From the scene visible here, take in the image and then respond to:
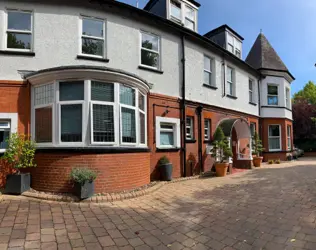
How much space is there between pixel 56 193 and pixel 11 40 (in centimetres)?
556

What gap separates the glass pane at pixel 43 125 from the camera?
293 inches

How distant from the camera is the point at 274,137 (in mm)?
19297

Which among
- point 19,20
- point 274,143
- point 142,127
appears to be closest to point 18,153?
point 142,127

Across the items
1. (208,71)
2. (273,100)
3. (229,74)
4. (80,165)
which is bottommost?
(80,165)

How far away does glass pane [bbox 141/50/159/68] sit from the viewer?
408 inches

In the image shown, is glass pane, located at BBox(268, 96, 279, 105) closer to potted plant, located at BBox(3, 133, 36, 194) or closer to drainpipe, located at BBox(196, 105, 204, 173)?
drainpipe, located at BBox(196, 105, 204, 173)

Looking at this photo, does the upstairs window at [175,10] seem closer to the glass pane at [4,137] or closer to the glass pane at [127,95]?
the glass pane at [127,95]

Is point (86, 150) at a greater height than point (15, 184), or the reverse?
point (86, 150)

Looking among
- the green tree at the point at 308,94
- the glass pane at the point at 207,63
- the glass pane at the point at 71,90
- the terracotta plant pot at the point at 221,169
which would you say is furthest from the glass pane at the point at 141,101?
the green tree at the point at 308,94

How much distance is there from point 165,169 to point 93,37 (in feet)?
19.5

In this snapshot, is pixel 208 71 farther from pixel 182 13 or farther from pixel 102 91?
pixel 102 91

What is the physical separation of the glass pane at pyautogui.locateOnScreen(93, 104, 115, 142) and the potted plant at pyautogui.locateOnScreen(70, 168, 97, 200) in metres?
1.06

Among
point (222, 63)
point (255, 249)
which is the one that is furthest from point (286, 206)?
point (222, 63)

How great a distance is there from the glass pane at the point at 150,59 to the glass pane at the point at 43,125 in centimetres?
462
